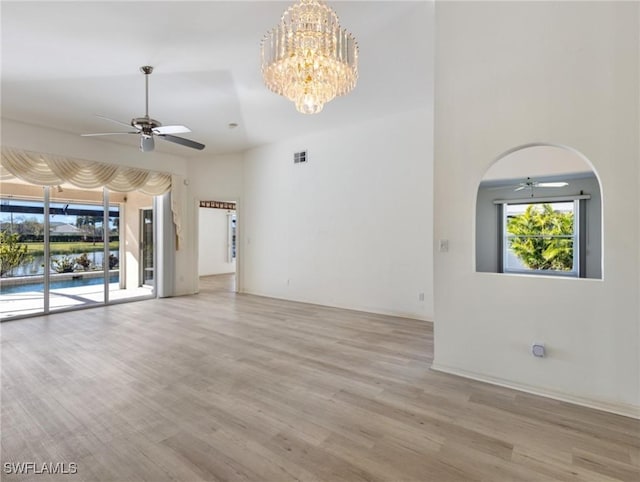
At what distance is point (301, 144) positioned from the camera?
6.69 meters

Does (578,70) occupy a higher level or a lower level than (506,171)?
higher

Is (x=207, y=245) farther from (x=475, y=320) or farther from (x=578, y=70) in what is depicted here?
(x=578, y=70)

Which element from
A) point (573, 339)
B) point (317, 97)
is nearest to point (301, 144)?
point (317, 97)

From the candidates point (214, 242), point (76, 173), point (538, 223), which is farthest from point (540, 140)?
point (214, 242)

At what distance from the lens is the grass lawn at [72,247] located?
5.61 meters

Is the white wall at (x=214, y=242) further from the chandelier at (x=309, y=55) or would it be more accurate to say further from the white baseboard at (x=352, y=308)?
the chandelier at (x=309, y=55)

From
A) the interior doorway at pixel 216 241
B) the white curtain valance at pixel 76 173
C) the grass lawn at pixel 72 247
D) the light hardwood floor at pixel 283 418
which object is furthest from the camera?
the interior doorway at pixel 216 241

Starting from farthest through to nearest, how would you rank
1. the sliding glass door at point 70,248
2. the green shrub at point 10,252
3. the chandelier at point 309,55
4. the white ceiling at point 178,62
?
the sliding glass door at point 70,248, the green shrub at point 10,252, the white ceiling at point 178,62, the chandelier at point 309,55

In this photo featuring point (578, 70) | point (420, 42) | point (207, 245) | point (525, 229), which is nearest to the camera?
point (578, 70)

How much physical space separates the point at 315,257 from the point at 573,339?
446cm

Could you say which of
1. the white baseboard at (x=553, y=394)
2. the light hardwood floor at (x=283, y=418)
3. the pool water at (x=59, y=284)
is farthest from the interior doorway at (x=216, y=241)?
the white baseboard at (x=553, y=394)

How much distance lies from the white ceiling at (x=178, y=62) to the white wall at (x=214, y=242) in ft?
17.7

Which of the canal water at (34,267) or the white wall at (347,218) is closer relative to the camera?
the white wall at (347,218)

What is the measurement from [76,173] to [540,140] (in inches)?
277
